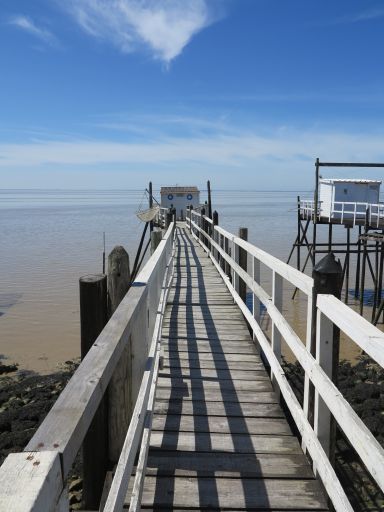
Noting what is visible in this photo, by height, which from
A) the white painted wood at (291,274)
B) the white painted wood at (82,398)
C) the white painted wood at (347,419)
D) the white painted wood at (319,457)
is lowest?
the white painted wood at (319,457)

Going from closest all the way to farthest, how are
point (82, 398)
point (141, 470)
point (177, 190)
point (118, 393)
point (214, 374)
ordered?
point (82, 398) < point (141, 470) < point (118, 393) < point (214, 374) < point (177, 190)

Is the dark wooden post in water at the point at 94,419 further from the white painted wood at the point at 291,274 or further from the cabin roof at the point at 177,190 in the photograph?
the cabin roof at the point at 177,190

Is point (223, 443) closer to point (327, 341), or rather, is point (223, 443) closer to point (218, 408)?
point (218, 408)

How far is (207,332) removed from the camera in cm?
663

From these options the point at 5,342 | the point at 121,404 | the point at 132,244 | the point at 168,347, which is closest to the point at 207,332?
the point at 168,347

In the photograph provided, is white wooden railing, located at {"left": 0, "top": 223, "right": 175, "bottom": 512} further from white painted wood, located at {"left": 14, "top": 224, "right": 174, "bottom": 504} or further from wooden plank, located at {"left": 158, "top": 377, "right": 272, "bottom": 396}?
wooden plank, located at {"left": 158, "top": 377, "right": 272, "bottom": 396}

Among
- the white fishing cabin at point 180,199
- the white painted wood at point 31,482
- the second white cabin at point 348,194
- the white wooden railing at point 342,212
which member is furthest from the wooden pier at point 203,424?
the white fishing cabin at point 180,199

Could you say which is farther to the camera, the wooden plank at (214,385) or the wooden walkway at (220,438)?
the wooden plank at (214,385)

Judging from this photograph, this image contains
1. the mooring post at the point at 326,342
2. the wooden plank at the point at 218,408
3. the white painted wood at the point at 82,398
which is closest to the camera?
the white painted wood at the point at 82,398

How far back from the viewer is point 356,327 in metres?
2.12

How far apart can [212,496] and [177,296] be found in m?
6.57

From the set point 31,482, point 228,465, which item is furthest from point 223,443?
point 31,482

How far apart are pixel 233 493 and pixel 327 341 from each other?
3.62 feet

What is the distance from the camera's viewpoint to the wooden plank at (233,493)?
2.76 meters
